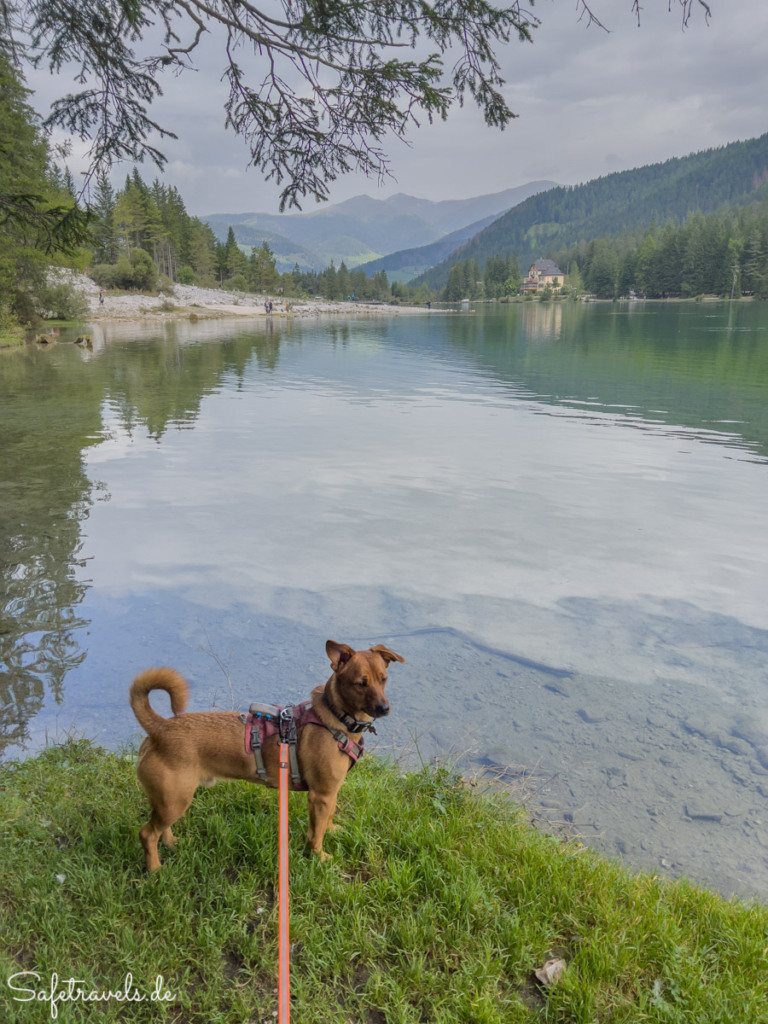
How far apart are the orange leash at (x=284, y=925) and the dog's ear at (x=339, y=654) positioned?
485 mm

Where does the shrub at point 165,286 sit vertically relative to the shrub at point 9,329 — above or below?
above

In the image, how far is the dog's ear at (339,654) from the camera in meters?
3.30

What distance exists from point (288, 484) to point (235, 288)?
417ft

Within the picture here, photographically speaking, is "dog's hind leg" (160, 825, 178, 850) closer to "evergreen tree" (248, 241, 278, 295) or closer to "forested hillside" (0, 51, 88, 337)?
"forested hillside" (0, 51, 88, 337)

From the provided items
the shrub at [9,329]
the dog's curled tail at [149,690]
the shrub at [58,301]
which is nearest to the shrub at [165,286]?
the shrub at [58,301]

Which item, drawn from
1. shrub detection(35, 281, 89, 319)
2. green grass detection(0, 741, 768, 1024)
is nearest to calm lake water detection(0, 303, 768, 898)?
green grass detection(0, 741, 768, 1024)

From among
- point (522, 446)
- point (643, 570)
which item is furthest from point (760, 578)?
point (522, 446)

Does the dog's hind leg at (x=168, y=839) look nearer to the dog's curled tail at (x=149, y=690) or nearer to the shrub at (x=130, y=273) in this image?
the dog's curled tail at (x=149, y=690)

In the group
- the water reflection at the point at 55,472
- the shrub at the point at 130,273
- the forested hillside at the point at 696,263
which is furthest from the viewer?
the forested hillside at the point at 696,263

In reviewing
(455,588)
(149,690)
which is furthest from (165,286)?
(149,690)

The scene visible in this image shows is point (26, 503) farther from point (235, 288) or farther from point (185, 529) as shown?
point (235, 288)

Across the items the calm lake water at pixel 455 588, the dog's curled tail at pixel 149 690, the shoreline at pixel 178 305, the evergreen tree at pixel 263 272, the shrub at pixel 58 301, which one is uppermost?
the evergreen tree at pixel 263 272

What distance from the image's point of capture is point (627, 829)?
4.21 meters

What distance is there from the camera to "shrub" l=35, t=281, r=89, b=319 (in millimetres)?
47469
